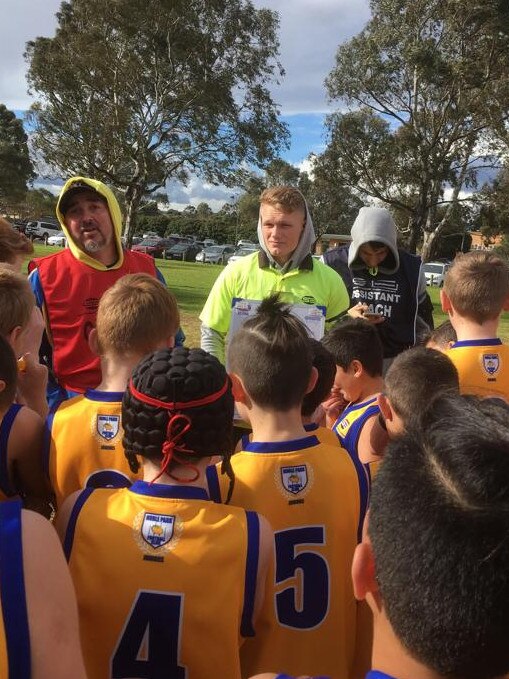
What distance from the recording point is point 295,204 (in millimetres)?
3898

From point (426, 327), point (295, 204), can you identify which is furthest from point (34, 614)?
point (426, 327)

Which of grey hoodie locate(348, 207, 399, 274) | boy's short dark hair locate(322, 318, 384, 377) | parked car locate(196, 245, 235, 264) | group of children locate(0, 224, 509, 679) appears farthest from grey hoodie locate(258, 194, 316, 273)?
parked car locate(196, 245, 235, 264)

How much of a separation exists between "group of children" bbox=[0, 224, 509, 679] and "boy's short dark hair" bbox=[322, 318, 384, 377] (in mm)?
463

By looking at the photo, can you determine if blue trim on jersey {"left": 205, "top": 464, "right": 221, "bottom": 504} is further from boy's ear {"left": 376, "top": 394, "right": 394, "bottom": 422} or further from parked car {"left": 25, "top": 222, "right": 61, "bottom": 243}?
parked car {"left": 25, "top": 222, "right": 61, "bottom": 243}

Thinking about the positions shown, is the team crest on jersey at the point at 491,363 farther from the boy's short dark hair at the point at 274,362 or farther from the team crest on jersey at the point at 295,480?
the team crest on jersey at the point at 295,480

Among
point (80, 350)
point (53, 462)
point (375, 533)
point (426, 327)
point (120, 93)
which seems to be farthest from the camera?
point (120, 93)

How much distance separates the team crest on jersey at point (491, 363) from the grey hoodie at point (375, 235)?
4.05 feet

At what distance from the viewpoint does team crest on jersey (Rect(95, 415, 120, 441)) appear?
2.26m

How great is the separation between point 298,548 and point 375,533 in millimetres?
950

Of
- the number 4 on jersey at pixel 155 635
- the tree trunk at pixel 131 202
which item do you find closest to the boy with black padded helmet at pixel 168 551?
the number 4 on jersey at pixel 155 635

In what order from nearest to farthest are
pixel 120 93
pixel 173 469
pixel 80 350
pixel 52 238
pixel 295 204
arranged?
pixel 173 469 < pixel 80 350 < pixel 295 204 < pixel 120 93 < pixel 52 238

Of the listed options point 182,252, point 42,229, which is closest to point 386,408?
point 182,252

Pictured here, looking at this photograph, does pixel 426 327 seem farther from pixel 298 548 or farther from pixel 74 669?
pixel 74 669

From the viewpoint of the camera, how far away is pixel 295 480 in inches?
81.8
